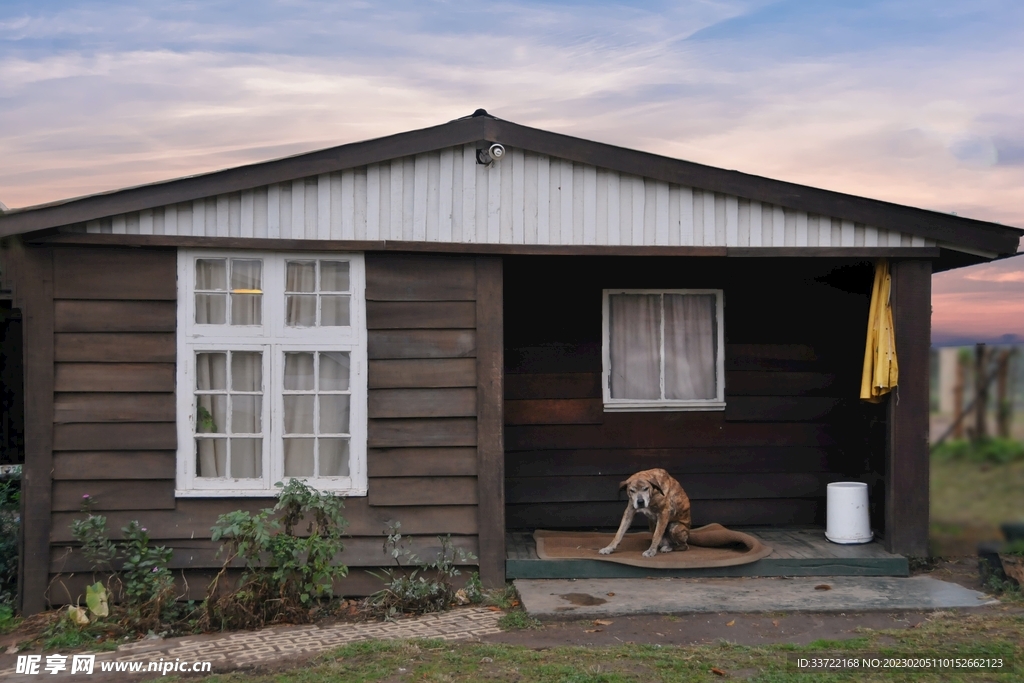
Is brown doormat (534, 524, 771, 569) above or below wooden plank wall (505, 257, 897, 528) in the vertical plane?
below

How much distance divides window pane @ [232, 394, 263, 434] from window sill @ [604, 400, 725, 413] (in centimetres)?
330

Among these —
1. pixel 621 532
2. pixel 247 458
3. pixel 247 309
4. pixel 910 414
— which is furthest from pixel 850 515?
pixel 247 309

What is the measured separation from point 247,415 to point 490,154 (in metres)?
2.68

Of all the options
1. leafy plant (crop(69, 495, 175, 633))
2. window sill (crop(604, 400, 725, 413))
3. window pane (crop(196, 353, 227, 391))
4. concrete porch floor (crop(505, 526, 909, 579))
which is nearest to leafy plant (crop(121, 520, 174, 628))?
leafy plant (crop(69, 495, 175, 633))

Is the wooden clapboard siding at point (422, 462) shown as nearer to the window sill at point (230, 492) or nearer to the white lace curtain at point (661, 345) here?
the window sill at point (230, 492)

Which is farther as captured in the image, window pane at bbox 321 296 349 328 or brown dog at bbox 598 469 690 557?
brown dog at bbox 598 469 690 557

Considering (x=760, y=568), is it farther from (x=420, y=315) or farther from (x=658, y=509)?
(x=420, y=315)

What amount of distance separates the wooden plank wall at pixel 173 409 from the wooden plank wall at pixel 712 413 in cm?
164

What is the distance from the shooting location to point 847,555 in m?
7.24

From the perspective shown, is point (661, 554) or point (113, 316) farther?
point (661, 554)

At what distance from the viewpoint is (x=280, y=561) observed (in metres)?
6.17

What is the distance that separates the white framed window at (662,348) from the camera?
333 inches

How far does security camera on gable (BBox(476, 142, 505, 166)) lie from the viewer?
658 cm

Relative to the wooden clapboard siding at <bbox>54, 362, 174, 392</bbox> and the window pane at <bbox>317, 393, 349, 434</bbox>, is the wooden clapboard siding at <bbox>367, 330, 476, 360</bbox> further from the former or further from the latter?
the wooden clapboard siding at <bbox>54, 362, 174, 392</bbox>
